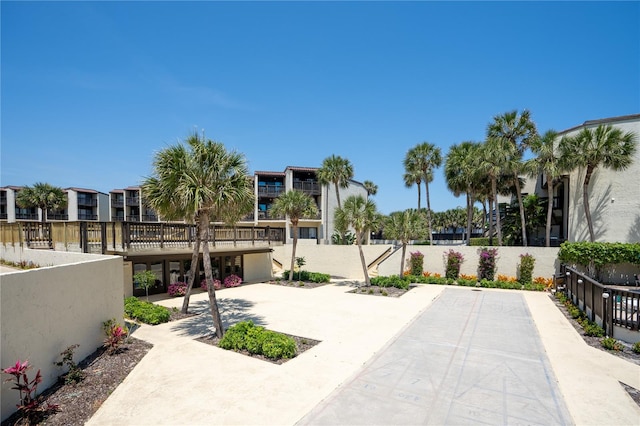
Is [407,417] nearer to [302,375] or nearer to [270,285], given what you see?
[302,375]

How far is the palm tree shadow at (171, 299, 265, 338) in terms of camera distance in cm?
1099

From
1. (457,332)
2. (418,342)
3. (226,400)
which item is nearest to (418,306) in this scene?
(457,332)

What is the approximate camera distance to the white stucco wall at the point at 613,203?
21703mm

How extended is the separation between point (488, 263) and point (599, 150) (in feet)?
33.5

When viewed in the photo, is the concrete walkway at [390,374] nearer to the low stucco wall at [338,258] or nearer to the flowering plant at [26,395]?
the flowering plant at [26,395]

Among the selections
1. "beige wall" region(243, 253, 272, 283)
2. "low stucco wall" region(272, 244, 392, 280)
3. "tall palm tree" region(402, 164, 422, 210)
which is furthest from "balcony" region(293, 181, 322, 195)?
"beige wall" region(243, 253, 272, 283)

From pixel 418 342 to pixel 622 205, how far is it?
22.5m

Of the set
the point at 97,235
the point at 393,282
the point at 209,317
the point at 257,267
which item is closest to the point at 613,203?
the point at 393,282

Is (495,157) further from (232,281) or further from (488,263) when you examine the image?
(232,281)

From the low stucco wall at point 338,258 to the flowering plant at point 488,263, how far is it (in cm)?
762

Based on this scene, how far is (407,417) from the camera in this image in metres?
5.57

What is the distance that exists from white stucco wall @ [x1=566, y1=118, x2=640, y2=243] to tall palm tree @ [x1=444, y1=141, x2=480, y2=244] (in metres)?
7.23

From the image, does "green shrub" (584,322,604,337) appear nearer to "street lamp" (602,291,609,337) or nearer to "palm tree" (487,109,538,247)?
"street lamp" (602,291,609,337)

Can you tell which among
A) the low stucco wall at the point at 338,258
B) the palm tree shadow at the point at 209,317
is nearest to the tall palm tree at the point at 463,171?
the low stucco wall at the point at 338,258
